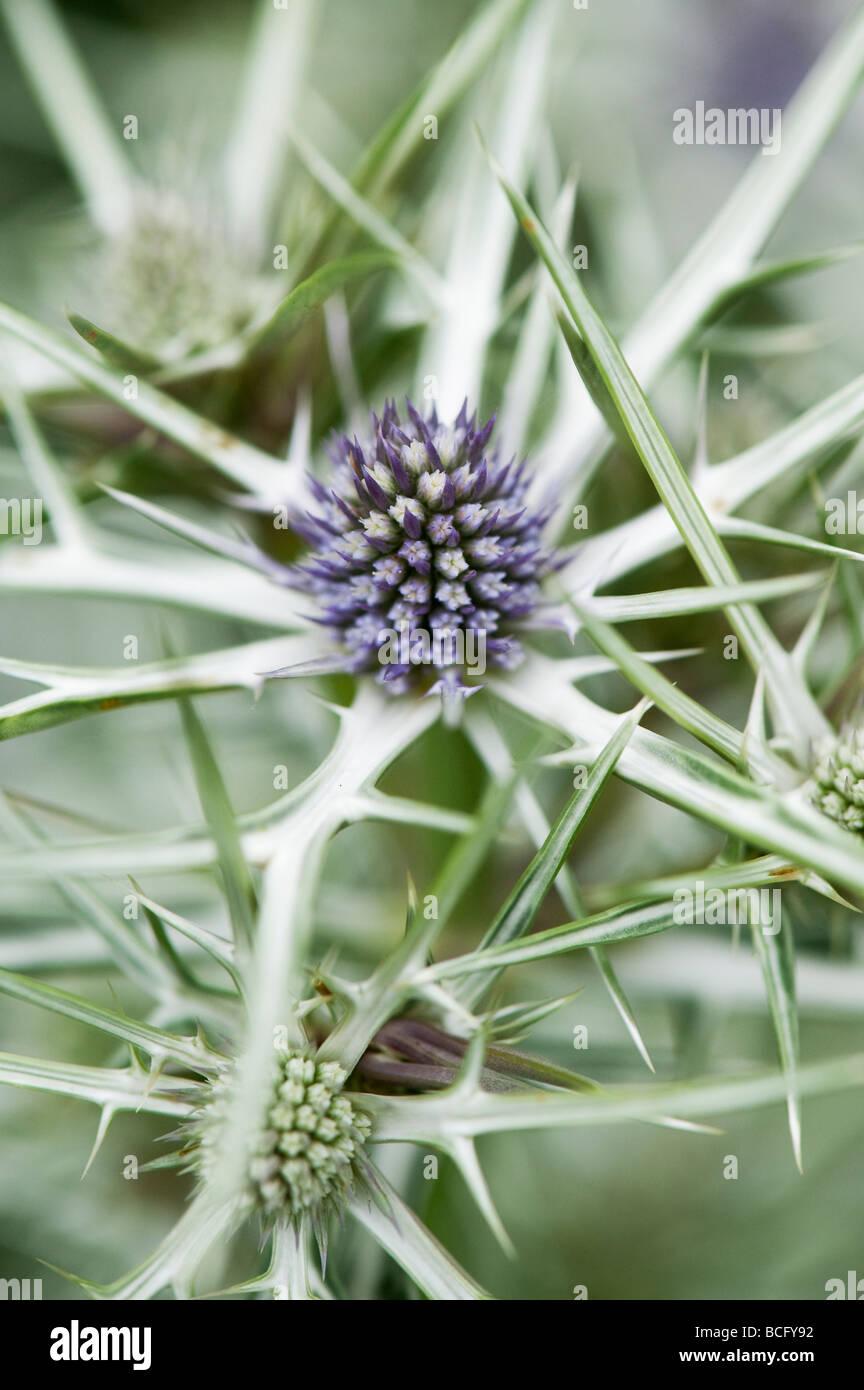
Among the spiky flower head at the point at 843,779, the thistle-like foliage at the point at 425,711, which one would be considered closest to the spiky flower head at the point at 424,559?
the thistle-like foliage at the point at 425,711

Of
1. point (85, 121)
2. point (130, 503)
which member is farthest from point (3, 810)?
point (85, 121)

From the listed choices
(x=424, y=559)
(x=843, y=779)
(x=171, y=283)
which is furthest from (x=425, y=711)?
(x=171, y=283)

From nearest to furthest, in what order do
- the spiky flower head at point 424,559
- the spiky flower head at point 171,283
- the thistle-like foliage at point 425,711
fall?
1. the thistle-like foliage at point 425,711
2. the spiky flower head at point 424,559
3. the spiky flower head at point 171,283

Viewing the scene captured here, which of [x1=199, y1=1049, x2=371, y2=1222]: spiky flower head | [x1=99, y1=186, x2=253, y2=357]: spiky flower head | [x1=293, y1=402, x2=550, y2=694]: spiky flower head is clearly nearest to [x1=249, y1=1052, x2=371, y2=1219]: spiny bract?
[x1=199, y1=1049, x2=371, y2=1222]: spiky flower head

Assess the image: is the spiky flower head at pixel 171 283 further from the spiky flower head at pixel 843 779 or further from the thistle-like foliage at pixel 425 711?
the spiky flower head at pixel 843 779

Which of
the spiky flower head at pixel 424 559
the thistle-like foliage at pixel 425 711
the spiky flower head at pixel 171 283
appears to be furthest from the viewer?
the spiky flower head at pixel 171 283

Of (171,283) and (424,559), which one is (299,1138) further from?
(171,283)
